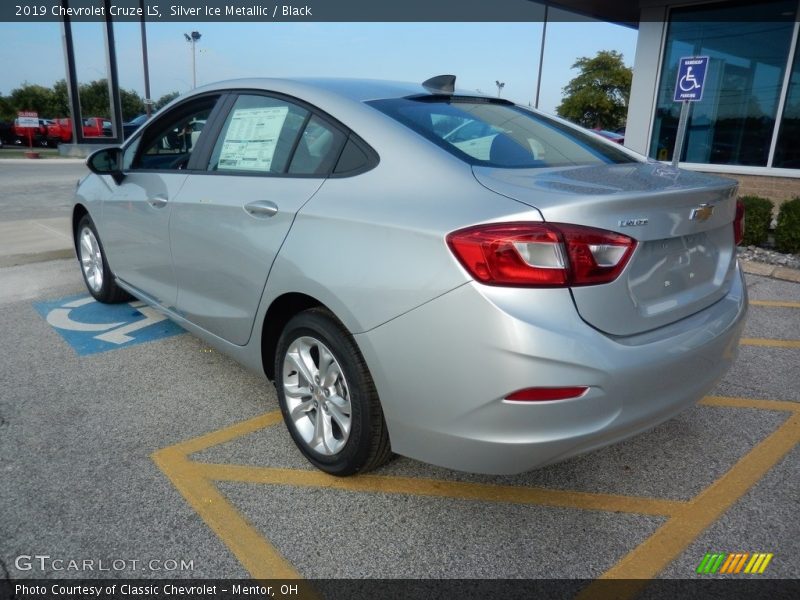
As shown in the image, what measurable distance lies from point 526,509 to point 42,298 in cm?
436

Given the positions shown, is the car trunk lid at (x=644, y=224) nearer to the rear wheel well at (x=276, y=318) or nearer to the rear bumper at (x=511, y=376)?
the rear bumper at (x=511, y=376)

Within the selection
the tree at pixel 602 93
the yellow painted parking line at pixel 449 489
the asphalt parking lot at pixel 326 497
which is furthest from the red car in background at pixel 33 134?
the tree at pixel 602 93

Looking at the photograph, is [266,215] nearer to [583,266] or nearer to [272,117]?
[272,117]

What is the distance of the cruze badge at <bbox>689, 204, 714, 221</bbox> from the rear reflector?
801 mm

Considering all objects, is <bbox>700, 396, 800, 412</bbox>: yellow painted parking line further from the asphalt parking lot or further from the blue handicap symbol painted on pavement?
the blue handicap symbol painted on pavement

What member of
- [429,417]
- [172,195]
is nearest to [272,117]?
[172,195]

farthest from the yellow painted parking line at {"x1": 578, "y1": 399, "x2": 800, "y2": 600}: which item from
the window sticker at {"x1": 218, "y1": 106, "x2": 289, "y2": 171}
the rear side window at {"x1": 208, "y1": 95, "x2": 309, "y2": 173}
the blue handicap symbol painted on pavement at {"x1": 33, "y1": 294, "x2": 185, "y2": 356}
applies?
the blue handicap symbol painted on pavement at {"x1": 33, "y1": 294, "x2": 185, "y2": 356}

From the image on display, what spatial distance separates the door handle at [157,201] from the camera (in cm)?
324

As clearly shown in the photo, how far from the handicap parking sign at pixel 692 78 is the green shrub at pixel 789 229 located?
5.55 ft

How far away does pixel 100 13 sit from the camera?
2216 cm

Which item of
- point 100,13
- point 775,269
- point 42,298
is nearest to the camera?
point 42,298

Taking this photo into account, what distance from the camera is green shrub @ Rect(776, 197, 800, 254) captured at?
6.79 metres

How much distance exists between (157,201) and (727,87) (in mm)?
10520

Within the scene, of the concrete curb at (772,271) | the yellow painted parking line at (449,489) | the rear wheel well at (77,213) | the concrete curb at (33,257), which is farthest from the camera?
the concrete curb at (772,271)
